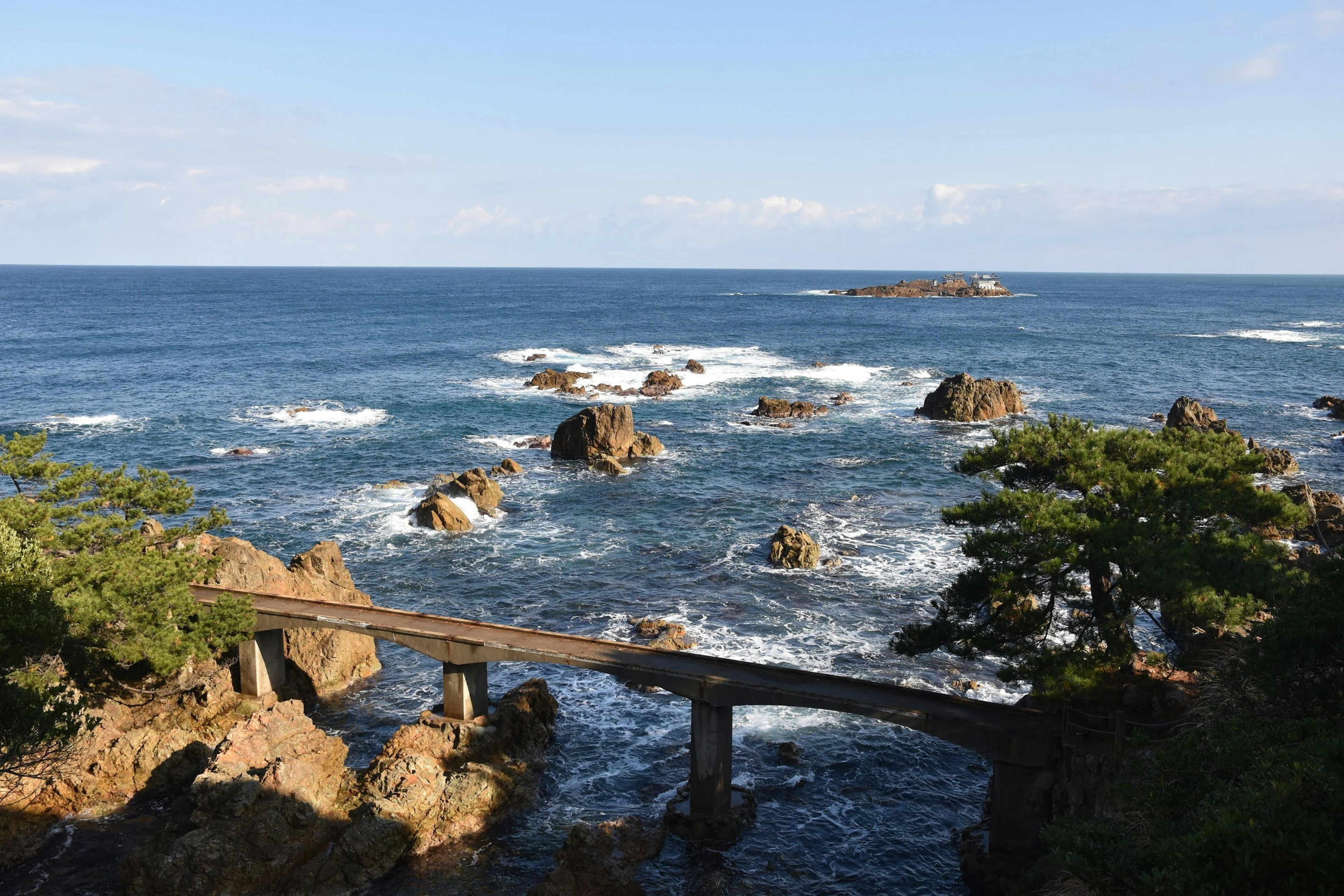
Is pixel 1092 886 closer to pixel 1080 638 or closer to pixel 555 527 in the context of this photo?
pixel 1080 638

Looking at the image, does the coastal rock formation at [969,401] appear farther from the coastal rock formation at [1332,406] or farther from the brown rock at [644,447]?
the coastal rock formation at [1332,406]

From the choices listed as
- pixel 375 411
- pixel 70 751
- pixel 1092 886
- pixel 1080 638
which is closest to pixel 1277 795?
pixel 1092 886

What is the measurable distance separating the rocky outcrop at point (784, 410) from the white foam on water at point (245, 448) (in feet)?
140

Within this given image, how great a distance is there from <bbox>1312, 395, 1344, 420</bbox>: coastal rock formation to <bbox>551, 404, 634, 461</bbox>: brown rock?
65941 mm

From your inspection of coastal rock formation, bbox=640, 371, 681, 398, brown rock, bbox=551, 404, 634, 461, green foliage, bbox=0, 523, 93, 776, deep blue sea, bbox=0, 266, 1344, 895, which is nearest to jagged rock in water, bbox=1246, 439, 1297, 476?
deep blue sea, bbox=0, 266, 1344, 895

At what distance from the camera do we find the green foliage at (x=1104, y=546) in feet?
74.8

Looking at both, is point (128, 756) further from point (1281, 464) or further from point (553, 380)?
point (553, 380)

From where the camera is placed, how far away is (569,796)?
29609mm

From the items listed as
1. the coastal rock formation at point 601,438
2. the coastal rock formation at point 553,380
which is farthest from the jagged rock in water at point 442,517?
the coastal rock formation at point 553,380

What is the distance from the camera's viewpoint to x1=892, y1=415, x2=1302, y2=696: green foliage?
74.8ft

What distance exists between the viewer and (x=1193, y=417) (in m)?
74.3

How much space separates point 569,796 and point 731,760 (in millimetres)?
5551

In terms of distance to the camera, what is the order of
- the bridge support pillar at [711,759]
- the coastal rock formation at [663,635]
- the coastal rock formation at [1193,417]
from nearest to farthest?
the bridge support pillar at [711,759] < the coastal rock formation at [663,635] < the coastal rock formation at [1193,417]

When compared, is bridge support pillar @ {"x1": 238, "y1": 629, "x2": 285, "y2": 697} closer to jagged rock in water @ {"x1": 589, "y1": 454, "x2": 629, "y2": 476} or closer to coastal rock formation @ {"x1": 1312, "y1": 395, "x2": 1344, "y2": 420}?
jagged rock in water @ {"x1": 589, "y1": 454, "x2": 629, "y2": 476}
